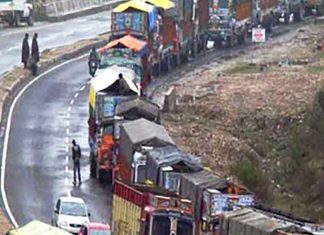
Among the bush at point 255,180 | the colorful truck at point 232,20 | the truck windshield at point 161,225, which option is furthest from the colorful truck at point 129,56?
the truck windshield at point 161,225

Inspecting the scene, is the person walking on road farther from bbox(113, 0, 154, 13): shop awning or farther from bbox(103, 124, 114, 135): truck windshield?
bbox(103, 124, 114, 135): truck windshield

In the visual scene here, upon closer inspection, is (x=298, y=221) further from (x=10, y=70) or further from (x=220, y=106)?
(x=10, y=70)

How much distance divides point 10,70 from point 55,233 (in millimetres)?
32355

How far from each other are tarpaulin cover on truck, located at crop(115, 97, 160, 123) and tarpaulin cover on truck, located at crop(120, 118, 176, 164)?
1.51 m

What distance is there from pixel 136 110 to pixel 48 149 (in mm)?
4299

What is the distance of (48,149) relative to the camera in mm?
47875

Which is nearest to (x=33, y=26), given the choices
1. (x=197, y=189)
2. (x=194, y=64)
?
(x=194, y=64)

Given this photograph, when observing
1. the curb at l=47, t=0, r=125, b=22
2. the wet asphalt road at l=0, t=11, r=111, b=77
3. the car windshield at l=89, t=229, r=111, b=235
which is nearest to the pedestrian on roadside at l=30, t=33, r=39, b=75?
the wet asphalt road at l=0, t=11, r=111, b=77

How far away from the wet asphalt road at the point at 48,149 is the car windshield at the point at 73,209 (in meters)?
1.45

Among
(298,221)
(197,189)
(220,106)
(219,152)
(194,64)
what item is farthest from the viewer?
(194,64)

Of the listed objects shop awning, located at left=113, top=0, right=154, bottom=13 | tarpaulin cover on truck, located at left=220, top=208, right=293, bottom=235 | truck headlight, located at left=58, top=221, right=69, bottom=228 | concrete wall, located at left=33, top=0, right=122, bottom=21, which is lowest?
concrete wall, located at left=33, top=0, right=122, bottom=21

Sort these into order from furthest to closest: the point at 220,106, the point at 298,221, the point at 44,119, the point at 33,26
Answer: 1. the point at 33,26
2. the point at 220,106
3. the point at 44,119
4. the point at 298,221

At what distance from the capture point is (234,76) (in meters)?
64.6

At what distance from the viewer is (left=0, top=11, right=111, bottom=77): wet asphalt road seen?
68500 millimetres
